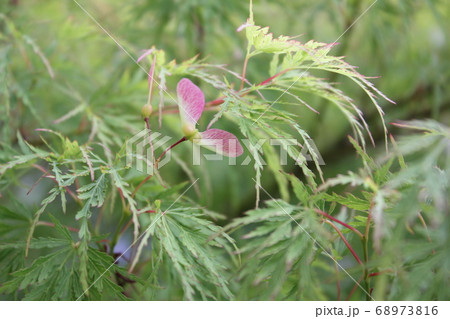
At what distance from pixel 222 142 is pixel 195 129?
1.4 inches

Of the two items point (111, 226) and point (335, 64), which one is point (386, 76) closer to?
point (335, 64)

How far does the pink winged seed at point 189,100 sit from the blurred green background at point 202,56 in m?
0.19

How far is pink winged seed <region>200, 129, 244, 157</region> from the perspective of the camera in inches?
17.8

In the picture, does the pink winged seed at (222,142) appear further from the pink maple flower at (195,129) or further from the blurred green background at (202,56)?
the blurred green background at (202,56)

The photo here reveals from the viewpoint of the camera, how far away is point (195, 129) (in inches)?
18.3

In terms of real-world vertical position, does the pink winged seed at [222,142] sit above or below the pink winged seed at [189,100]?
below

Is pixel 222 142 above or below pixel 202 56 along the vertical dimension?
below

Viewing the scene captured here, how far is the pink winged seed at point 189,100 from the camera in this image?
0.46 meters

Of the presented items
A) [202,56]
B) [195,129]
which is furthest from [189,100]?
[202,56]

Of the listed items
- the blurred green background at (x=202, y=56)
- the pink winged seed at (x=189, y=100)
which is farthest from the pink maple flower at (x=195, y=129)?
the blurred green background at (x=202, y=56)

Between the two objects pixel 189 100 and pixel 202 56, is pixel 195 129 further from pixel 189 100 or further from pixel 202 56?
pixel 202 56

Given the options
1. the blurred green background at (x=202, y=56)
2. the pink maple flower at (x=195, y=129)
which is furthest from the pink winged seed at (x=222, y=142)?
the blurred green background at (x=202, y=56)

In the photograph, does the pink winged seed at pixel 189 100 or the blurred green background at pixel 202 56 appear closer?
the pink winged seed at pixel 189 100
